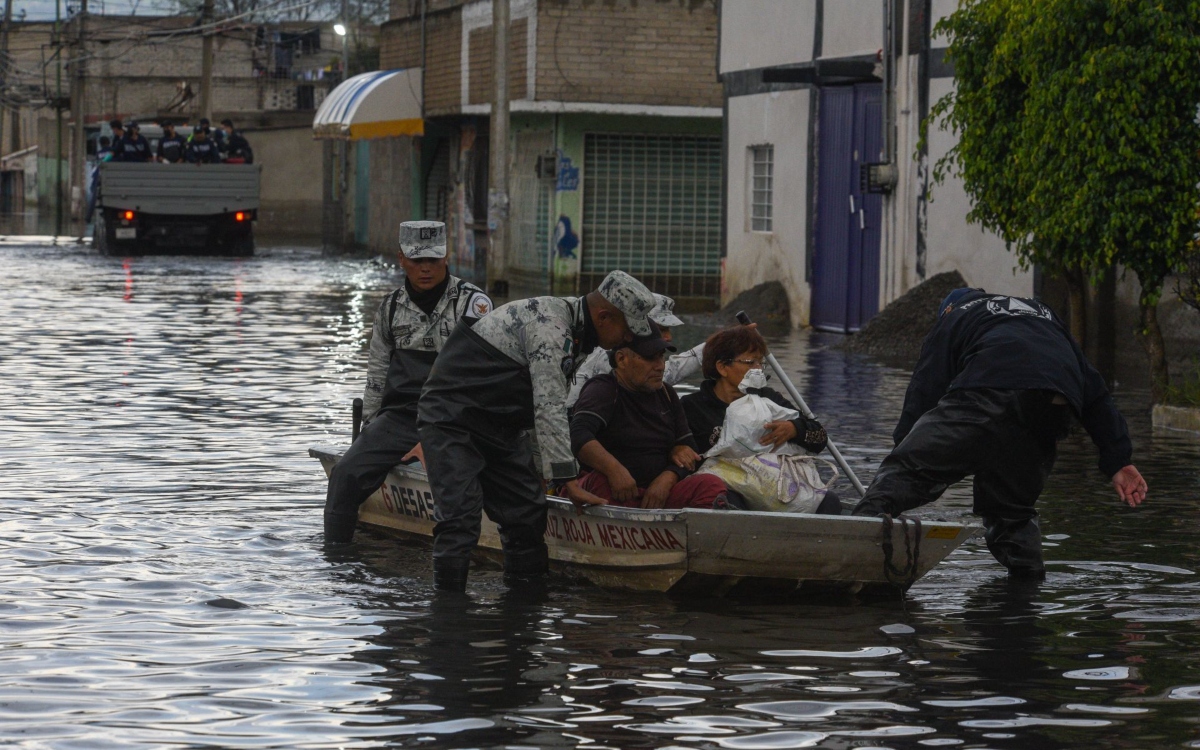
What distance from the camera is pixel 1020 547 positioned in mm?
8984

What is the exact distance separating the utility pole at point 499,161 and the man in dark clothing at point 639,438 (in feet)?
68.7

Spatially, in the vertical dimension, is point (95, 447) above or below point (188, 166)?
below

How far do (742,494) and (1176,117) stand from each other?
727cm

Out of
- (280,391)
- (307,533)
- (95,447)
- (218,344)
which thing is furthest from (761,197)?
(307,533)

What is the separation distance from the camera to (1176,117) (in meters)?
14.7

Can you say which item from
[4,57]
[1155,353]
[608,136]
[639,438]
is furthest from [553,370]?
[4,57]

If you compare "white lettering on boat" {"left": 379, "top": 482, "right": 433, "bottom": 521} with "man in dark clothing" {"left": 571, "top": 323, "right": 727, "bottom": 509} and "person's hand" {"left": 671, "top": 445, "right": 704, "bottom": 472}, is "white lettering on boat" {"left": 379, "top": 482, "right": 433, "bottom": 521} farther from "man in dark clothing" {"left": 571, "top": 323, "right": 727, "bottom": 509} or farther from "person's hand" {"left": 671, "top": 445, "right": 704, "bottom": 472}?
"person's hand" {"left": 671, "top": 445, "right": 704, "bottom": 472}

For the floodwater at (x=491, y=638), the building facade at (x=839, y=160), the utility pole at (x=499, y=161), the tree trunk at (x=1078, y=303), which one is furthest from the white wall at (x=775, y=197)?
the floodwater at (x=491, y=638)

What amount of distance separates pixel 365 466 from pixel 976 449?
9.80 feet

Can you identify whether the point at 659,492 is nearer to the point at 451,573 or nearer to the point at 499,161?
the point at 451,573

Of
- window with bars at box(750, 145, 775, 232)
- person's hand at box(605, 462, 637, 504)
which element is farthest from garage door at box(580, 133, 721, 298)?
person's hand at box(605, 462, 637, 504)

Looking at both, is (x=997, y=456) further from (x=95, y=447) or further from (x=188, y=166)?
(x=188, y=166)

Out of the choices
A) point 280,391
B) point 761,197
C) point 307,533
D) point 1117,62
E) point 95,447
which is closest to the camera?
point 307,533

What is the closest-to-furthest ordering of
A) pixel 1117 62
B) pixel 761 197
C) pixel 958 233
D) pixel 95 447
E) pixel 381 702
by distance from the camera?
1. pixel 381 702
2. pixel 95 447
3. pixel 1117 62
4. pixel 958 233
5. pixel 761 197
